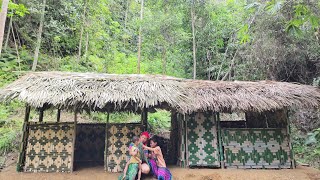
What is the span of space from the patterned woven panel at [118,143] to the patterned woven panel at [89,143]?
1.50 m

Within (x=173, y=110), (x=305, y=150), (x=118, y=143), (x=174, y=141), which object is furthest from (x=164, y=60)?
(x=118, y=143)

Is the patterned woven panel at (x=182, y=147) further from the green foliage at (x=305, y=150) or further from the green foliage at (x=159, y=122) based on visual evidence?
the green foliage at (x=159, y=122)

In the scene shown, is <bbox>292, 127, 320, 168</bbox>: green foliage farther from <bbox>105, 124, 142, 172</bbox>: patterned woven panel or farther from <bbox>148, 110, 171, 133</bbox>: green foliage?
<bbox>105, 124, 142, 172</bbox>: patterned woven panel

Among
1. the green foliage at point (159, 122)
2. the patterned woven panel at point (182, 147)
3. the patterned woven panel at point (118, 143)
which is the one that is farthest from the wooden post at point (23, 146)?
the green foliage at point (159, 122)

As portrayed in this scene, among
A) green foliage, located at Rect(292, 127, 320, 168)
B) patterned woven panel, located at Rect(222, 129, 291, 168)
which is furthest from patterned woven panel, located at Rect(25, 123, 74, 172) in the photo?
green foliage, located at Rect(292, 127, 320, 168)

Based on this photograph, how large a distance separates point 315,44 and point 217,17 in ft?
16.3

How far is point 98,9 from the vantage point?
1367cm

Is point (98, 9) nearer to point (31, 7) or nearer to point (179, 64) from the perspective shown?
point (31, 7)

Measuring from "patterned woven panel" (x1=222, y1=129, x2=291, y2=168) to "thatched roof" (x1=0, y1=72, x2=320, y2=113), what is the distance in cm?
82

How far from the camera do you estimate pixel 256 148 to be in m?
6.41

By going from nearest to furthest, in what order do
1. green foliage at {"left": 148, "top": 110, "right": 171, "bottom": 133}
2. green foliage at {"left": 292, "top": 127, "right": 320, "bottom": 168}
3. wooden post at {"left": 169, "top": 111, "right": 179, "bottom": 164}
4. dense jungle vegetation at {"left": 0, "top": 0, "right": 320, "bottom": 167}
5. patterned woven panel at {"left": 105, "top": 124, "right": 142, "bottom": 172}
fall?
patterned woven panel at {"left": 105, "top": 124, "right": 142, "bottom": 172}
wooden post at {"left": 169, "top": 111, "right": 179, "bottom": 164}
green foliage at {"left": 292, "top": 127, "right": 320, "bottom": 168}
dense jungle vegetation at {"left": 0, "top": 0, "right": 320, "bottom": 167}
green foliage at {"left": 148, "top": 110, "right": 171, "bottom": 133}

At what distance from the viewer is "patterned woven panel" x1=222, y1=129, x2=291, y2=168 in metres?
6.35

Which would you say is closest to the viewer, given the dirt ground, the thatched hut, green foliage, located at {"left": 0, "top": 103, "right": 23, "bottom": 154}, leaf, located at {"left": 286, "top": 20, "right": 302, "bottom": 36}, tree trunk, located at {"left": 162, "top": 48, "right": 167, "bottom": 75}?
leaf, located at {"left": 286, "top": 20, "right": 302, "bottom": 36}

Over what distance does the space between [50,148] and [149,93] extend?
277 cm
